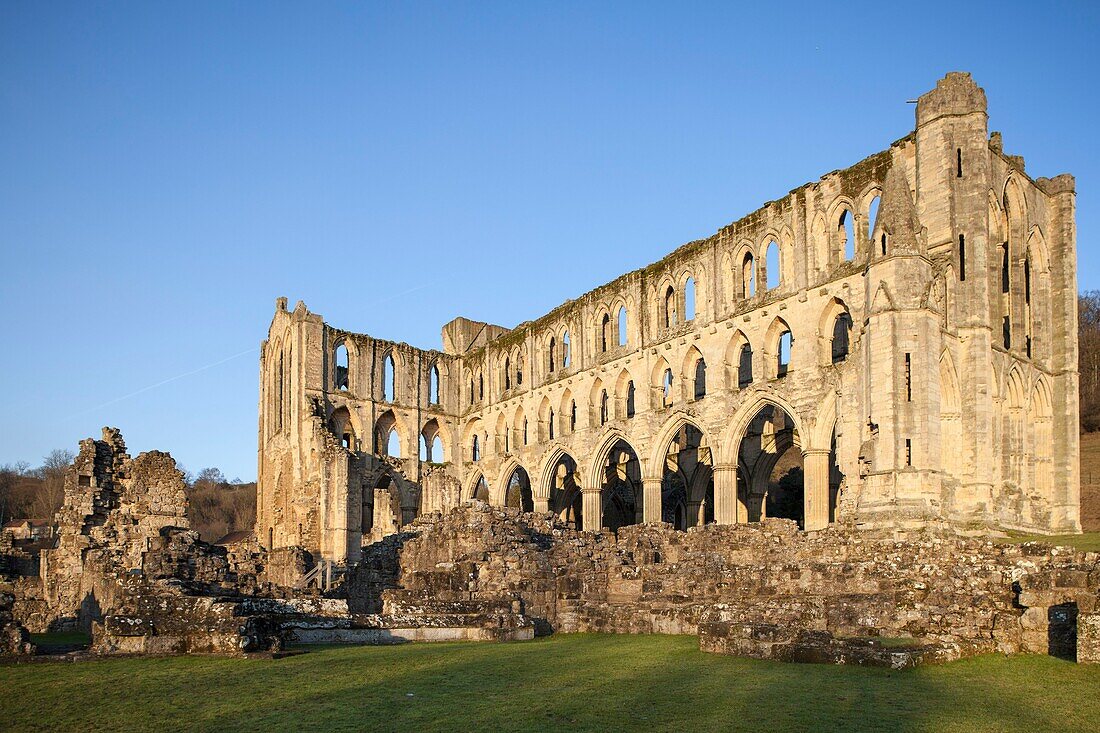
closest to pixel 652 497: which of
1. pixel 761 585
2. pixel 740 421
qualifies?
pixel 740 421

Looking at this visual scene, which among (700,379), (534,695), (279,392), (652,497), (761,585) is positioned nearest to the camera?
(534,695)

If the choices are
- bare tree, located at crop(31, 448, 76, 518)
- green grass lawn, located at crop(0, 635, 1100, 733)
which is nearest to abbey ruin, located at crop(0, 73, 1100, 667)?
green grass lawn, located at crop(0, 635, 1100, 733)

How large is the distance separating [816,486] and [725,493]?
12.5ft

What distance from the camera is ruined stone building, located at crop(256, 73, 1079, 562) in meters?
27.5

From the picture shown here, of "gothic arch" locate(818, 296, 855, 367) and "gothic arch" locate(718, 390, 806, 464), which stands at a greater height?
"gothic arch" locate(818, 296, 855, 367)

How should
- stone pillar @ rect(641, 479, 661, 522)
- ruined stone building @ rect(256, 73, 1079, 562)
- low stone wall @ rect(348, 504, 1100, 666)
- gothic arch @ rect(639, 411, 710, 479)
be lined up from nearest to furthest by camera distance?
low stone wall @ rect(348, 504, 1100, 666), ruined stone building @ rect(256, 73, 1079, 562), gothic arch @ rect(639, 411, 710, 479), stone pillar @ rect(641, 479, 661, 522)

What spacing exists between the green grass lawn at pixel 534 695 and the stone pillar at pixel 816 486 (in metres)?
17.8

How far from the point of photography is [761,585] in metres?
18.5

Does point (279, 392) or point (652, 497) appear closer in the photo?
point (652, 497)

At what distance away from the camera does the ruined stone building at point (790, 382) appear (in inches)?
1083

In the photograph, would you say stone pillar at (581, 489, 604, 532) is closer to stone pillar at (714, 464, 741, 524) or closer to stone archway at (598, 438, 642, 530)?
stone archway at (598, 438, 642, 530)

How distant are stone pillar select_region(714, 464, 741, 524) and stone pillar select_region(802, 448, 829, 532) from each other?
3.25 meters

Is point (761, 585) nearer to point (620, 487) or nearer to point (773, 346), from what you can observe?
point (773, 346)

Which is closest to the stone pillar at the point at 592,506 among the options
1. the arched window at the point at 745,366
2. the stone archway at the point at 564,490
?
the stone archway at the point at 564,490
